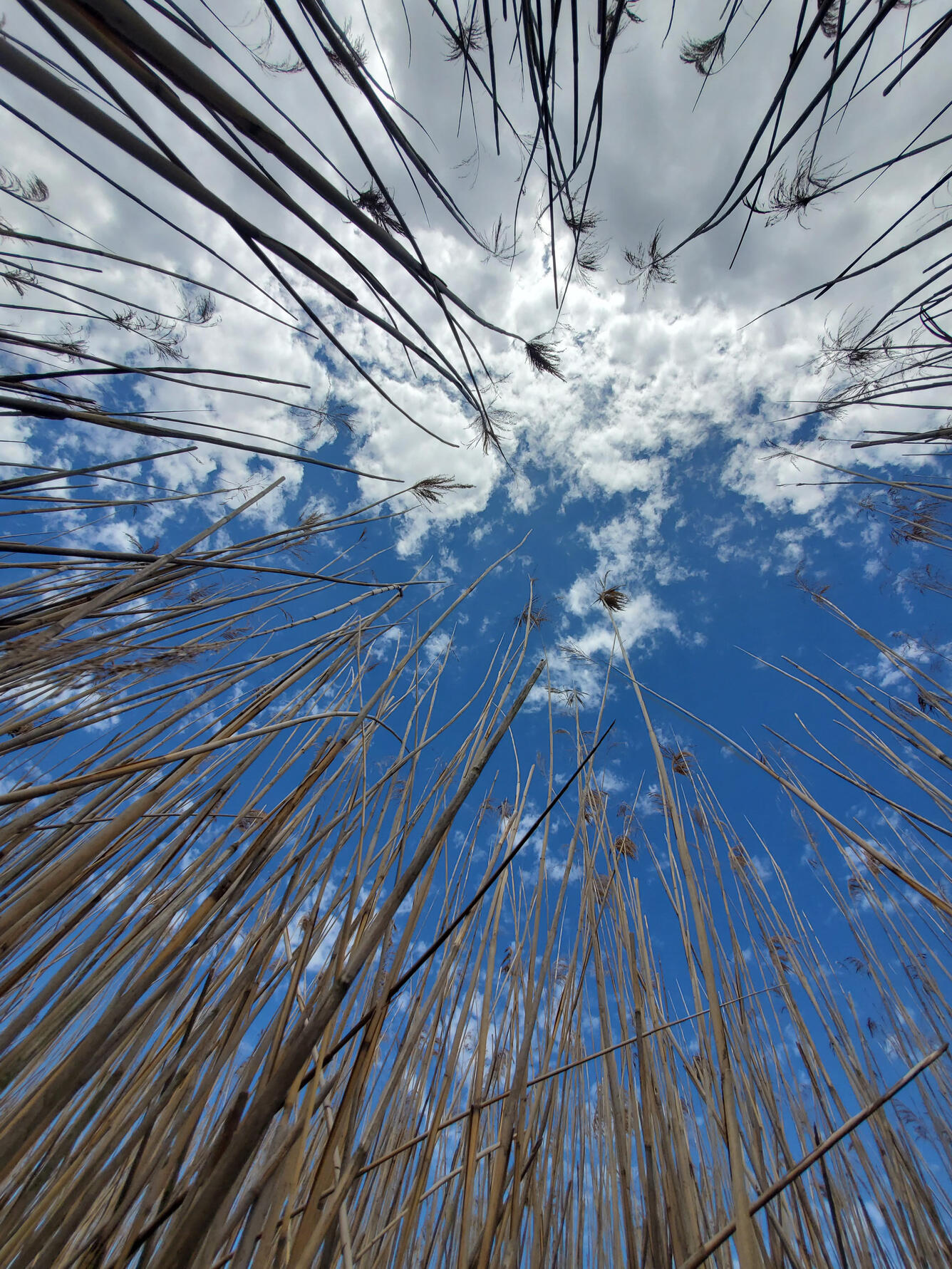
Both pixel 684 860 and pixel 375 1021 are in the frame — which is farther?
pixel 684 860

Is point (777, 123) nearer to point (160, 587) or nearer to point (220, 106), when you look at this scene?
point (220, 106)

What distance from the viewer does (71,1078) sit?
0.41 metres

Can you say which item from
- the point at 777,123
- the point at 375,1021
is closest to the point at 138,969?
the point at 375,1021

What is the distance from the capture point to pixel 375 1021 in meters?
0.48

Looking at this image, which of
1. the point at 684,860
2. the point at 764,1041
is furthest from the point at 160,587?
the point at 764,1041

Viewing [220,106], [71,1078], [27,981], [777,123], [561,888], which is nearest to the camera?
[220,106]

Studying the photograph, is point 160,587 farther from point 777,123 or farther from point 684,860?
point 777,123

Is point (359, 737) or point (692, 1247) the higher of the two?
point (359, 737)

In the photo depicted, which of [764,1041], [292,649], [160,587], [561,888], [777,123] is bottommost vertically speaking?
[764,1041]

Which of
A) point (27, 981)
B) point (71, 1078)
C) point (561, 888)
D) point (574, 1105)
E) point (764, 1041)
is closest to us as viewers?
point (71, 1078)

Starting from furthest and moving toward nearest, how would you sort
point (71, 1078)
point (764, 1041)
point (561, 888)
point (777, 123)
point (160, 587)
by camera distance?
point (764, 1041) < point (561, 888) < point (160, 587) < point (777, 123) < point (71, 1078)

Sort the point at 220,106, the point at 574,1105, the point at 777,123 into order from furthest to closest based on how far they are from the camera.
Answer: the point at 574,1105
the point at 777,123
the point at 220,106

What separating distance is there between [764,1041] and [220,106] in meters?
2.14

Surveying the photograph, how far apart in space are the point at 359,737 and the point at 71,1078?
582mm
